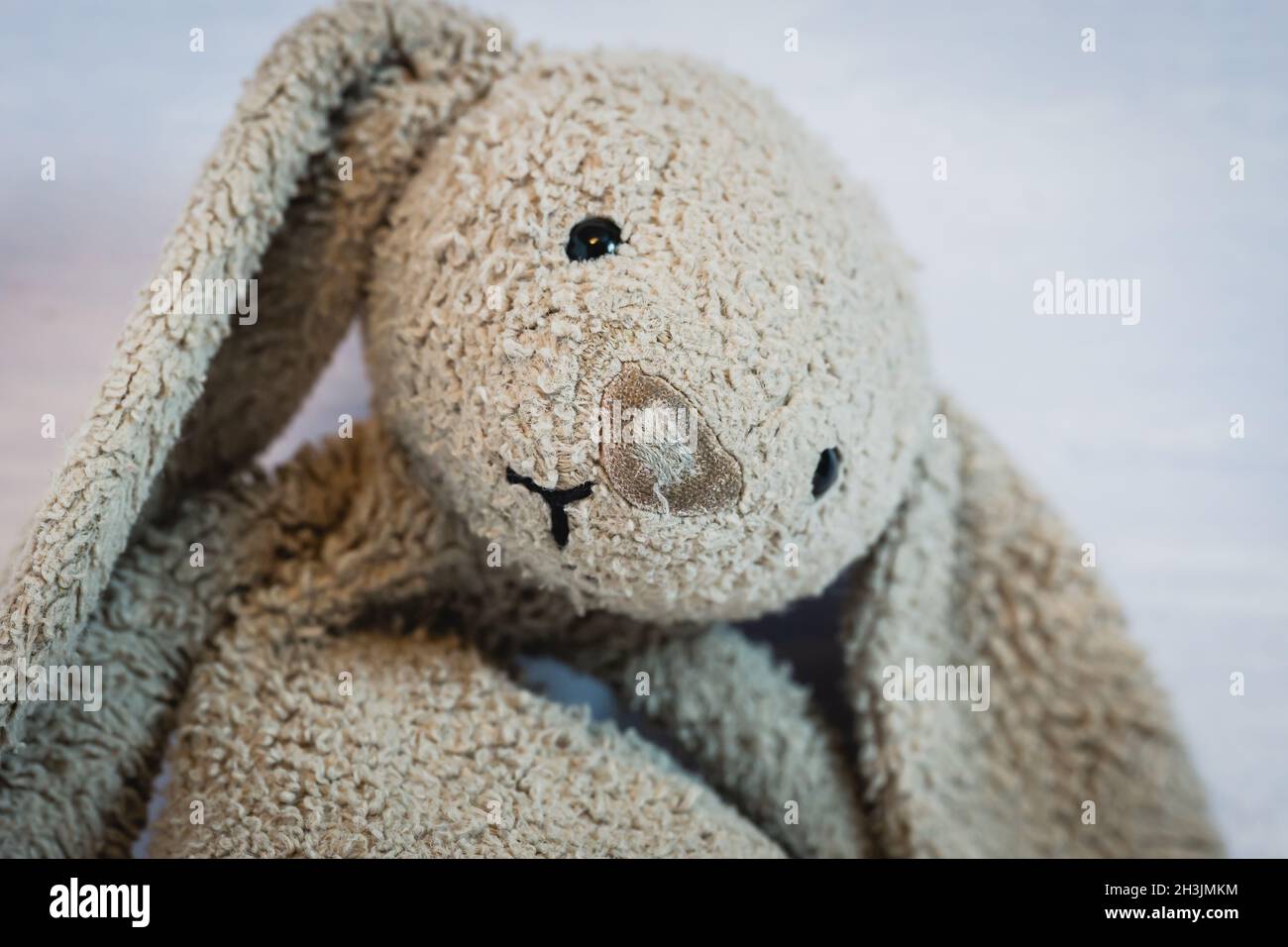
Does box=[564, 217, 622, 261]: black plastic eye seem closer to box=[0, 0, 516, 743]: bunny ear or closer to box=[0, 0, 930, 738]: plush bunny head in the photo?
box=[0, 0, 930, 738]: plush bunny head

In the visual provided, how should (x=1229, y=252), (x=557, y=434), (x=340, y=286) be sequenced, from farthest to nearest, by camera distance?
(x=1229, y=252) → (x=340, y=286) → (x=557, y=434)

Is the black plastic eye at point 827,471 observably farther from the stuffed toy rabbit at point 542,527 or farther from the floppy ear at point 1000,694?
the floppy ear at point 1000,694

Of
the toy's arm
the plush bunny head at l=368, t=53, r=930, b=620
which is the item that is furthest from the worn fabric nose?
the toy's arm

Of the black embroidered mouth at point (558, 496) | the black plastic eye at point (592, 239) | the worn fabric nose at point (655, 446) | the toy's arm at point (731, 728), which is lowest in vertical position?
the toy's arm at point (731, 728)

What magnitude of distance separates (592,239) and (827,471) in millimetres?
163

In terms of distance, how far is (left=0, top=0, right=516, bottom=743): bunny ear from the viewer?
21.7 inches

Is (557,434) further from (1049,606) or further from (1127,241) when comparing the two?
(1127,241)

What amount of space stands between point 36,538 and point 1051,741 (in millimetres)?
604

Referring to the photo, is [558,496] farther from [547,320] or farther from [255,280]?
[255,280]

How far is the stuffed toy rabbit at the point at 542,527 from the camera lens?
552 millimetres

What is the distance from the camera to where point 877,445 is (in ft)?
2.00

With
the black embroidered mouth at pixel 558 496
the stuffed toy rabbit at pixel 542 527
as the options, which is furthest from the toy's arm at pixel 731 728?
the black embroidered mouth at pixel 558 496

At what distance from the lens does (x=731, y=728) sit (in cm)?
73
